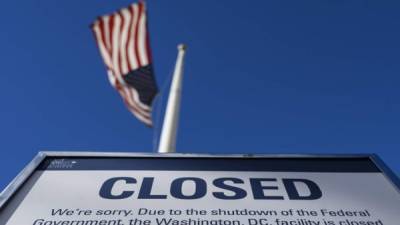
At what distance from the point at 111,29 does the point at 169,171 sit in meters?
5.10

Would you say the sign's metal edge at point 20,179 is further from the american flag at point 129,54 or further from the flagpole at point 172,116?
the american flag at point 129,54

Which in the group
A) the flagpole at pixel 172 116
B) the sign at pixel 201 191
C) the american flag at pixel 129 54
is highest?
the american flag at pixel 129 54

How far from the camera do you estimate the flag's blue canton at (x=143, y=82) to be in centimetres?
557

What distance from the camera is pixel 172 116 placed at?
4.61 metres

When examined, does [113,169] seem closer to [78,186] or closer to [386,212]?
[78,186]

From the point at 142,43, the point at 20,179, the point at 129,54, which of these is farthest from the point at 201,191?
the point at 142,43

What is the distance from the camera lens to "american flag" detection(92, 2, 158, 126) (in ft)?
18.3

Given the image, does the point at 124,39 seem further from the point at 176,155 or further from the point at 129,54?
the point at 176,155

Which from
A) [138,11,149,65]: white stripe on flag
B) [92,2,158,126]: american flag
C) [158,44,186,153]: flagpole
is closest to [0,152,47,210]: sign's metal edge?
[158,44,186,153]: flagpole

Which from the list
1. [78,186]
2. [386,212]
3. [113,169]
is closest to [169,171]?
[113,169]

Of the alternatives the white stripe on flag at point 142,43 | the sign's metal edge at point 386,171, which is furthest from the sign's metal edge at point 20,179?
the white stripe on flag at point 142,43

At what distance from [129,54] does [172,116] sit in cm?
170

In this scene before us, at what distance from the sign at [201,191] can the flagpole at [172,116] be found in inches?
83.7

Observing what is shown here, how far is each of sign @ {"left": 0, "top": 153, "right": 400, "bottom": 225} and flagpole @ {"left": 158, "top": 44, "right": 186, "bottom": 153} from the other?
2125 mm
